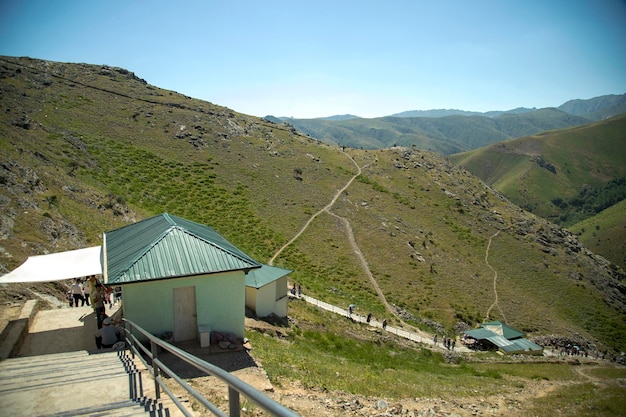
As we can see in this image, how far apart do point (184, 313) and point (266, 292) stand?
1152 centimetres

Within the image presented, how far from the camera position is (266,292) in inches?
1019

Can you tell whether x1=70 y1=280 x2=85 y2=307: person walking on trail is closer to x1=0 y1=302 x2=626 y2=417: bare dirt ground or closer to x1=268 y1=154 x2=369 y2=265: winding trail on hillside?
x1=0 y1=302 x2=626 y2=417: bare dirt ground

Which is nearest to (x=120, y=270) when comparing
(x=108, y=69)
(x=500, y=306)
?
(x=500, y=306)

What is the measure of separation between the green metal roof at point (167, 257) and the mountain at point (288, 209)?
8.11 m

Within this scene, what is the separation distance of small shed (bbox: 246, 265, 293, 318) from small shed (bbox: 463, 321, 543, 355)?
984 inches

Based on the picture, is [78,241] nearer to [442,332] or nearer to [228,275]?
[228,275]

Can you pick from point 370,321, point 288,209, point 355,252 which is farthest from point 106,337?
point 288,209

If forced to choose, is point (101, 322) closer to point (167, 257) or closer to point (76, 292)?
point (167, 257)

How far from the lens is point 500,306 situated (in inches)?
2067

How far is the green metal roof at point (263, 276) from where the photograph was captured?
999 inches

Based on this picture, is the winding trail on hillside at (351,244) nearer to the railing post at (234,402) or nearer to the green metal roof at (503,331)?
the green metal roof at (503,331)

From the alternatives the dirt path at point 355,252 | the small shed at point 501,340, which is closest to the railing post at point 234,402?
the dirt path at point 355,252

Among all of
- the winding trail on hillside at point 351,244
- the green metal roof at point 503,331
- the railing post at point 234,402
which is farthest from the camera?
the winding trail on hillside at point 351,244

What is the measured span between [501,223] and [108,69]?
106m
